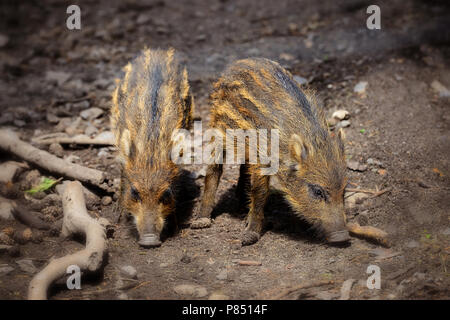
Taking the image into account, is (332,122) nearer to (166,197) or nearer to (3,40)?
(166,197)

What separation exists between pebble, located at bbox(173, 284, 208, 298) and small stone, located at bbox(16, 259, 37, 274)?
133 cm

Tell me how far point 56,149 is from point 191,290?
3434mm

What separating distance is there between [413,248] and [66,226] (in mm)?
3553

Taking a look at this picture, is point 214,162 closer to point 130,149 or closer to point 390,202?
point 130,149

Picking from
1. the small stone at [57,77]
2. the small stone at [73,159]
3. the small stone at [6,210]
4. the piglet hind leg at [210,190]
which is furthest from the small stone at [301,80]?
the small stone at [6,210]

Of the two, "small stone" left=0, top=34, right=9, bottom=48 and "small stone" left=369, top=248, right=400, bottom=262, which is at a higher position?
"small stone" left=0, top=34, right=9, bottom=48

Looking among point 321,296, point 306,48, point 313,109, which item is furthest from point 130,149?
point 306,48

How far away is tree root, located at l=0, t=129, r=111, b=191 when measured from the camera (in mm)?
6316

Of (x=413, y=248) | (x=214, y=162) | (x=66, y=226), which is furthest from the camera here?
(x=214, y=162)

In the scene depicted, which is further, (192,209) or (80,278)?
(192,209)

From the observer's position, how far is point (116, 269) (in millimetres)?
4898

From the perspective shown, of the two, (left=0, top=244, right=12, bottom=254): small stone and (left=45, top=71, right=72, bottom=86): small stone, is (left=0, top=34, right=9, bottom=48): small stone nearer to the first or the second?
(left=45, top=71, right=72, bottom=86): small stone

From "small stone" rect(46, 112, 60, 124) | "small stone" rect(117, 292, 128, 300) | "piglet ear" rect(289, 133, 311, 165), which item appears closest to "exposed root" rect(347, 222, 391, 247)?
"piglet ear" rect(289, 133, 311, 165)

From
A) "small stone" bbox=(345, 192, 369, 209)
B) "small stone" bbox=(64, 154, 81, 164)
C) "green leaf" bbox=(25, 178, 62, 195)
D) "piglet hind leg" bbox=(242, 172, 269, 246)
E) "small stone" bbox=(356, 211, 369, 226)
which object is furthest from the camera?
"small stone" bbox=(64, 154, 81, 164)
